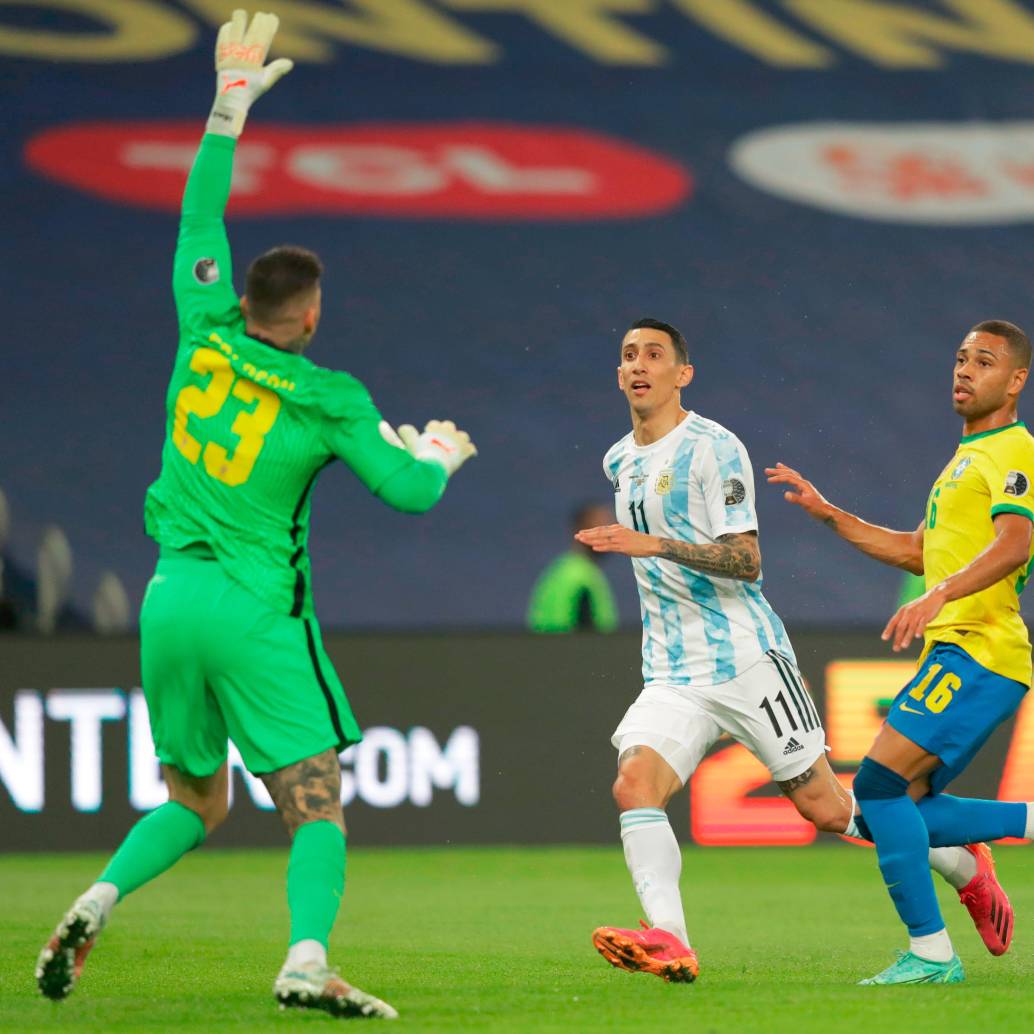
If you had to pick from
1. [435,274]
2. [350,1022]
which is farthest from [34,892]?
[435,274]

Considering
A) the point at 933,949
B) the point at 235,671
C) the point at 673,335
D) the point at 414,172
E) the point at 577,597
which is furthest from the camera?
the point at 414,172

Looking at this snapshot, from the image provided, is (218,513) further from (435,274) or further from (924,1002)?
(435,274)

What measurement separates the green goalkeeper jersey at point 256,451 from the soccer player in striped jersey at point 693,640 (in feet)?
3.87

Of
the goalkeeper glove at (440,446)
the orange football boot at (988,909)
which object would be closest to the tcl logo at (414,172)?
the orange football boot at (988,909)

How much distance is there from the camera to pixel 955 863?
6.35 meters

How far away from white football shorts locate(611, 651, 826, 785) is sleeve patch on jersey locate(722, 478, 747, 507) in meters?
0.50

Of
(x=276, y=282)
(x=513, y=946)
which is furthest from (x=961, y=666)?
(x=276, y=282)

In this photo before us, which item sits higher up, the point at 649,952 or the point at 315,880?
the point at 315,880

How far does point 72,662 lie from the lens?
10.9 m

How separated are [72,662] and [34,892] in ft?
6.94

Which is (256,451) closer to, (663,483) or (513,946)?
(663,483)

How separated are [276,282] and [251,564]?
0.73 m

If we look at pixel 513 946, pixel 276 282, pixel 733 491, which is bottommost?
pixel 513 946

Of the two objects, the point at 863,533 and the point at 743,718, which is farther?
the point at 863,533
